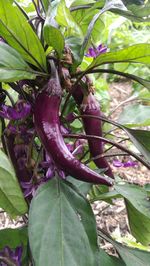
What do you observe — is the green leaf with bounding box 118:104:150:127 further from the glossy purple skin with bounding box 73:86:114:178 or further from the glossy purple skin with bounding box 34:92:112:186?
the glossy purple skin with bounding box 34:92:112:186

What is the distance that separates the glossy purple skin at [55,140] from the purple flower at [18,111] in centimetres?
5

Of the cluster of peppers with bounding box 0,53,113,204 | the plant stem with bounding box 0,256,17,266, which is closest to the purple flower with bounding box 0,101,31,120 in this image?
the cluster of peppers with bounding box 0,53,113,204

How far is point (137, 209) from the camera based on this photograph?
73 cm

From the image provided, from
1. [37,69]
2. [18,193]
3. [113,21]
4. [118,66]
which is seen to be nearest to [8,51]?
[37,69]

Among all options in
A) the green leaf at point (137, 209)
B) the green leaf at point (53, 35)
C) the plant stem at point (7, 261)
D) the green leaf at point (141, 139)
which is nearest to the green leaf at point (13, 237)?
the plant stem at point (7, 261)

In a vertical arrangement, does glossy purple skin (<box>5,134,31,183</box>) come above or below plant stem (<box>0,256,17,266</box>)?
above

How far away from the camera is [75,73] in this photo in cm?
69

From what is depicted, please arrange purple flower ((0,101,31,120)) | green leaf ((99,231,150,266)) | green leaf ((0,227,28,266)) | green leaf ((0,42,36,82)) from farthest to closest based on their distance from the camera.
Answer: green leaf ((0,227,28,266)) → green leaf ((99,231,150,266)) → purple flower ((0,101,31,120)) → green leaf ((0,42,36,82))

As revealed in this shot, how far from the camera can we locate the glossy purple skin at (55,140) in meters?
0.61

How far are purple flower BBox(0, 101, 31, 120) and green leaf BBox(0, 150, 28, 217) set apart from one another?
116 millimetres

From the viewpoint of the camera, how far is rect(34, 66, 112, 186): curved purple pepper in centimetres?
61

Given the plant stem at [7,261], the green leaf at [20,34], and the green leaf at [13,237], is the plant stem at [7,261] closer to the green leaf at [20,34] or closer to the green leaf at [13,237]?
the green leaf at [13,237]

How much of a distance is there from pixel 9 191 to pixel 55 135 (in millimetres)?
102

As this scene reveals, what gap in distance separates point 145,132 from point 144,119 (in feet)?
0.60
